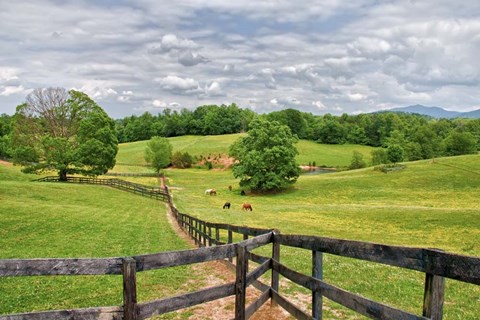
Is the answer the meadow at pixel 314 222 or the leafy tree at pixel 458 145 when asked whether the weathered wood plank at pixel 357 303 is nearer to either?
the meadow at pixel 314 222

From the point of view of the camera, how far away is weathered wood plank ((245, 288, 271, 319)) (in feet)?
21.6

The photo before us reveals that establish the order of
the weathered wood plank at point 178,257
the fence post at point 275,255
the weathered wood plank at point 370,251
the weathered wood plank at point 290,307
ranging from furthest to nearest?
1. the fence post at point 275,255
2. the weathered wood plank at point 290,307
3. the weathered wood plank at point 178,257
4. the weathered wood plank at point 370,251

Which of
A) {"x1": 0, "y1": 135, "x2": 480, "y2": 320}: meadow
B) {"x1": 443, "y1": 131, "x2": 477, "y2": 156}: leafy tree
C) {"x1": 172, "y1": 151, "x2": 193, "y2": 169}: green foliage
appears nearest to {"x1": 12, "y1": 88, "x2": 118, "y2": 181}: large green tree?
{"x1": 0, "y1": 135, "x2": 480, "y2": 320}: meadow

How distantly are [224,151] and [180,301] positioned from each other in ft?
357

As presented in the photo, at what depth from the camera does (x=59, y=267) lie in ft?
15.3

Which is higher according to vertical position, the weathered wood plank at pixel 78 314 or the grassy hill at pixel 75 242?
the weathered wood plank at pixel 78 314

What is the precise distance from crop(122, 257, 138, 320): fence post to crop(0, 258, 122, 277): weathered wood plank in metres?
0.11

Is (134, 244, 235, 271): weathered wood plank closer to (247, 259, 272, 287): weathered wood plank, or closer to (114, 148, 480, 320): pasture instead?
(247, 259, 272, 287): weathered wood plank

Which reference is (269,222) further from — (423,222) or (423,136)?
(423,136)

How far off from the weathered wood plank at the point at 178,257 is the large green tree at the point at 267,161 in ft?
176

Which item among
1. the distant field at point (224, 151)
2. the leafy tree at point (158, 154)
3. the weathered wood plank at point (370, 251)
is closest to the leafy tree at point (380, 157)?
the distant field at point (224, 151)

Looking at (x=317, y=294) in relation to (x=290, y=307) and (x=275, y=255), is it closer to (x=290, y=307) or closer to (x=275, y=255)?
(x=290, y=307)

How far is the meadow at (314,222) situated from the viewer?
34.4 ft

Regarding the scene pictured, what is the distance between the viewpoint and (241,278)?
6188 millimetres
